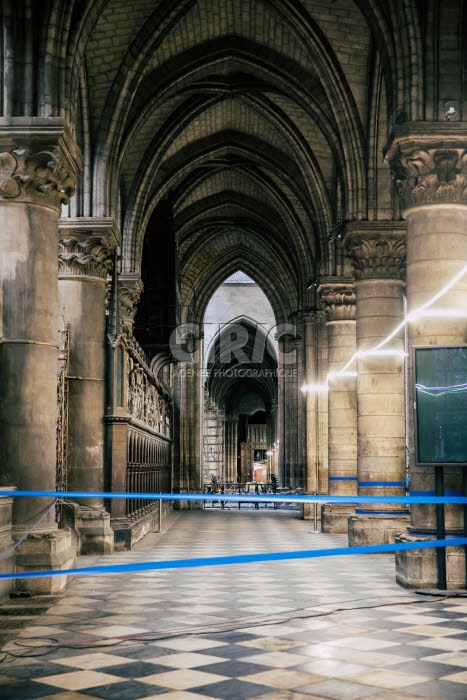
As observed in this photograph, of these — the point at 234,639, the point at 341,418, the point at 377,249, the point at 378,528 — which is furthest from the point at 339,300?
the point at 234,639

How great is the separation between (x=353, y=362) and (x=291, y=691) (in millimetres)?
14362

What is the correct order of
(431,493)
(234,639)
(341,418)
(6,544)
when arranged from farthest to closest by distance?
(341,418)
(431,493)
(6,544)
(234,639)

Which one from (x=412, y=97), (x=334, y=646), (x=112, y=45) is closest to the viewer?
(x=334, y=646)

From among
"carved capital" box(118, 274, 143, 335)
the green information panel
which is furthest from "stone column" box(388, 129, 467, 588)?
"carved capital" box(118, 274, 143, 335)

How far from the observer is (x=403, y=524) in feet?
49.1

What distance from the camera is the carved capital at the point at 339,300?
19875mm

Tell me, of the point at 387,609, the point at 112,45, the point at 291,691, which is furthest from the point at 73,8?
the point at 291,691

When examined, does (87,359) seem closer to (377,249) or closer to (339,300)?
(377,249)

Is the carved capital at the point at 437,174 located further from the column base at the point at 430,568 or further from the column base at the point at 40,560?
the column base at the point at 40,560

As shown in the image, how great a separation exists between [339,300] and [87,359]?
710cm

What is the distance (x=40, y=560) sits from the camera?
9.33 meters

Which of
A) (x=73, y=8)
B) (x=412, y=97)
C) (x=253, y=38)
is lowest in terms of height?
(x=412, y=97)

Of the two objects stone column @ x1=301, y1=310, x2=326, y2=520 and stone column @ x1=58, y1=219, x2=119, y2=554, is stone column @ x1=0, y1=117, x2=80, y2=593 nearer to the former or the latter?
stone column @ x1=58, y1=219, x2=119, y2=554

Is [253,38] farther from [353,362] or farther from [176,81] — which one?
[353,362]
